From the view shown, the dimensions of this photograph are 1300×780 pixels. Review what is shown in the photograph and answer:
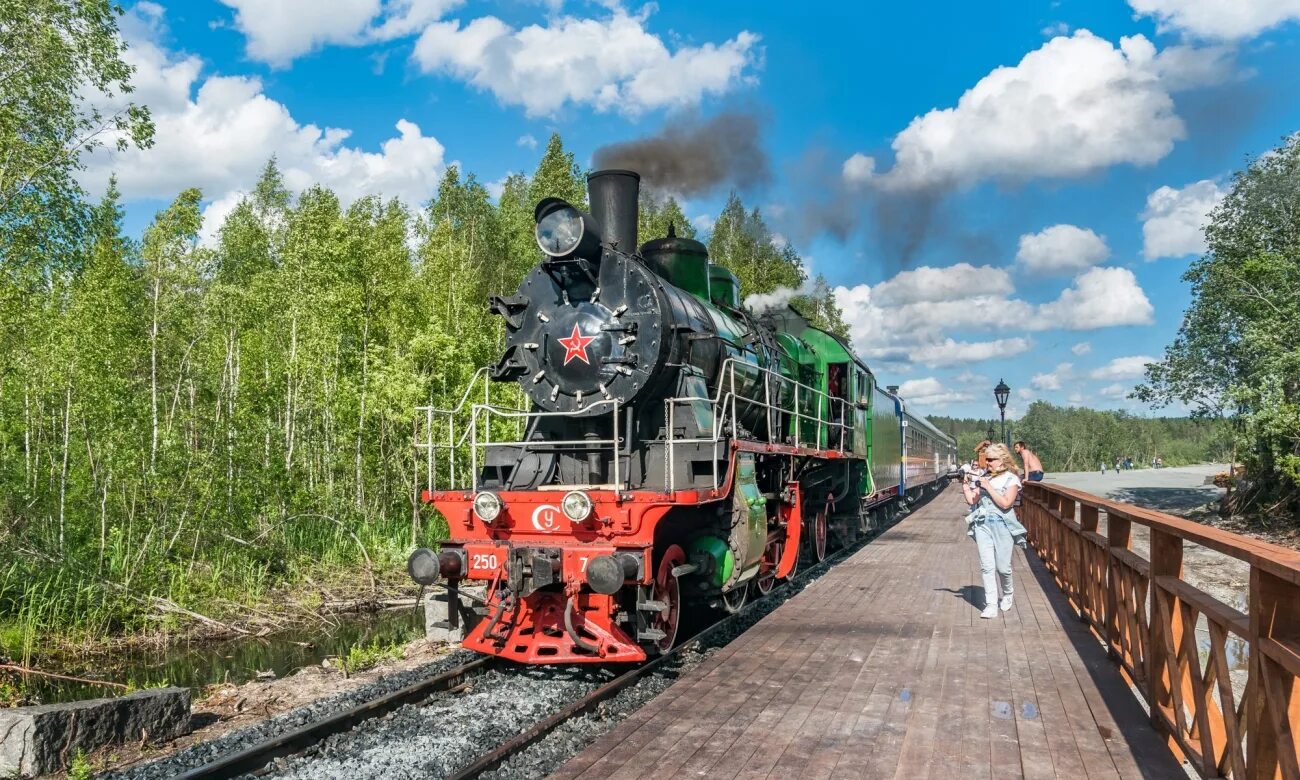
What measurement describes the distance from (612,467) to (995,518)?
345 centimetres

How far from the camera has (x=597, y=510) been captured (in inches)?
249

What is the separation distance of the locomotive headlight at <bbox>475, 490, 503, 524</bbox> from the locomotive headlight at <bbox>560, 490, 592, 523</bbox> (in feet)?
2.24

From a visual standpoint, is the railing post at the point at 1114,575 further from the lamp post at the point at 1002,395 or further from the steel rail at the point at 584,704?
the lamp post at the point at 1002,395

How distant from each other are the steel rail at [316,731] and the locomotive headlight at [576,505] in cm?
158

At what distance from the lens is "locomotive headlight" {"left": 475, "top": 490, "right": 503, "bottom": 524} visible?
257 inches

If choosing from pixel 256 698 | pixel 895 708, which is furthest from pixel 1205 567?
pixel 256 698

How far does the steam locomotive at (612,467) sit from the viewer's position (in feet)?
20.5

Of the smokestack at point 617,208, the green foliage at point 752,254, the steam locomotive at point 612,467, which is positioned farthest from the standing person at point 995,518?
the green foliage at point 752,254

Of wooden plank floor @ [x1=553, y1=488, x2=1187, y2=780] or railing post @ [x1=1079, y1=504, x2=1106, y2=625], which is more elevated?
railing post @ [x1=1079, y1=504, x2=1106, y2=625]

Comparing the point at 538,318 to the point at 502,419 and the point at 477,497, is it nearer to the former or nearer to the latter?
the point at 477,497

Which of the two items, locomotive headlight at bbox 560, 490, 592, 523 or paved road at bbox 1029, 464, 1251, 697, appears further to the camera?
paved road at bbox 1029, 464, 1251, 697

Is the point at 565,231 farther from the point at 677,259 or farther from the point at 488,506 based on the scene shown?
the point at 488,506

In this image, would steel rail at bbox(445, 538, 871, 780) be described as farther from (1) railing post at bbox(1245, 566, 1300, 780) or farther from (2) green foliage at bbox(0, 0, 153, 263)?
(2) green foliage at bbox(0, 0, 153, 263)

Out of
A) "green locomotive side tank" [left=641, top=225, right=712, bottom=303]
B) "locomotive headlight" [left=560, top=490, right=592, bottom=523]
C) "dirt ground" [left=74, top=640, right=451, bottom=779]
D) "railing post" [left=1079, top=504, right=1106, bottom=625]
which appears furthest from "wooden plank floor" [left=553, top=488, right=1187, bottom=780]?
"green locomotive side tank" [left=641, top=225, right=712, bottom=303]
